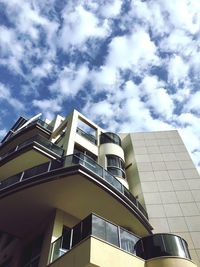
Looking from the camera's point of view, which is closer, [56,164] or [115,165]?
[56,164]

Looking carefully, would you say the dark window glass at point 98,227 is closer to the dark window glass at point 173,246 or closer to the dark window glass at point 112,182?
the dark window glass at point 173,246

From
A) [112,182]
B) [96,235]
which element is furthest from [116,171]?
[96,235]

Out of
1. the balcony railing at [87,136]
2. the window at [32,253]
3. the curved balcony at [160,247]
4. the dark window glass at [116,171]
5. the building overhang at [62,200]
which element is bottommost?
the curved balcony at [160,247]

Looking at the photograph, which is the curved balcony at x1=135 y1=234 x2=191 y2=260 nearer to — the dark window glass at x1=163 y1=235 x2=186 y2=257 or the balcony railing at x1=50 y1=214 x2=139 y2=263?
the dark window glass at x1=163 y1=235 x2=186 y2=257

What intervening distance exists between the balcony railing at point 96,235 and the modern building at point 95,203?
0.04 metres

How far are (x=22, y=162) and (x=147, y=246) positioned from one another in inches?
348

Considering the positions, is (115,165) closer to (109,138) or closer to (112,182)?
(109,138)

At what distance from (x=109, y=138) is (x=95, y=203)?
30.9ft

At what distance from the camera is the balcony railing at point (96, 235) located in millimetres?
9195

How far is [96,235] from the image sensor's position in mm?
8938

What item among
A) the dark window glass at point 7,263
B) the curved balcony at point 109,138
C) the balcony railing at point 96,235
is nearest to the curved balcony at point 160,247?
the balcony railing at point 96,235

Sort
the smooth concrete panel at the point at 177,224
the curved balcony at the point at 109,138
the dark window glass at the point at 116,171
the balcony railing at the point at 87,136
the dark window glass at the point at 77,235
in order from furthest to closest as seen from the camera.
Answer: the curved balcony at the point at 109,138 < the balcony railing at the point at 87,136 < the dark window glass at the point at 116,171 < the smooth concrete panel at the point at 177,224 < the dark window glass at the point at 77,235

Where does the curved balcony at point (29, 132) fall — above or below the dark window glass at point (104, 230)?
above

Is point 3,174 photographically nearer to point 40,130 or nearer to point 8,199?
point 8,199
